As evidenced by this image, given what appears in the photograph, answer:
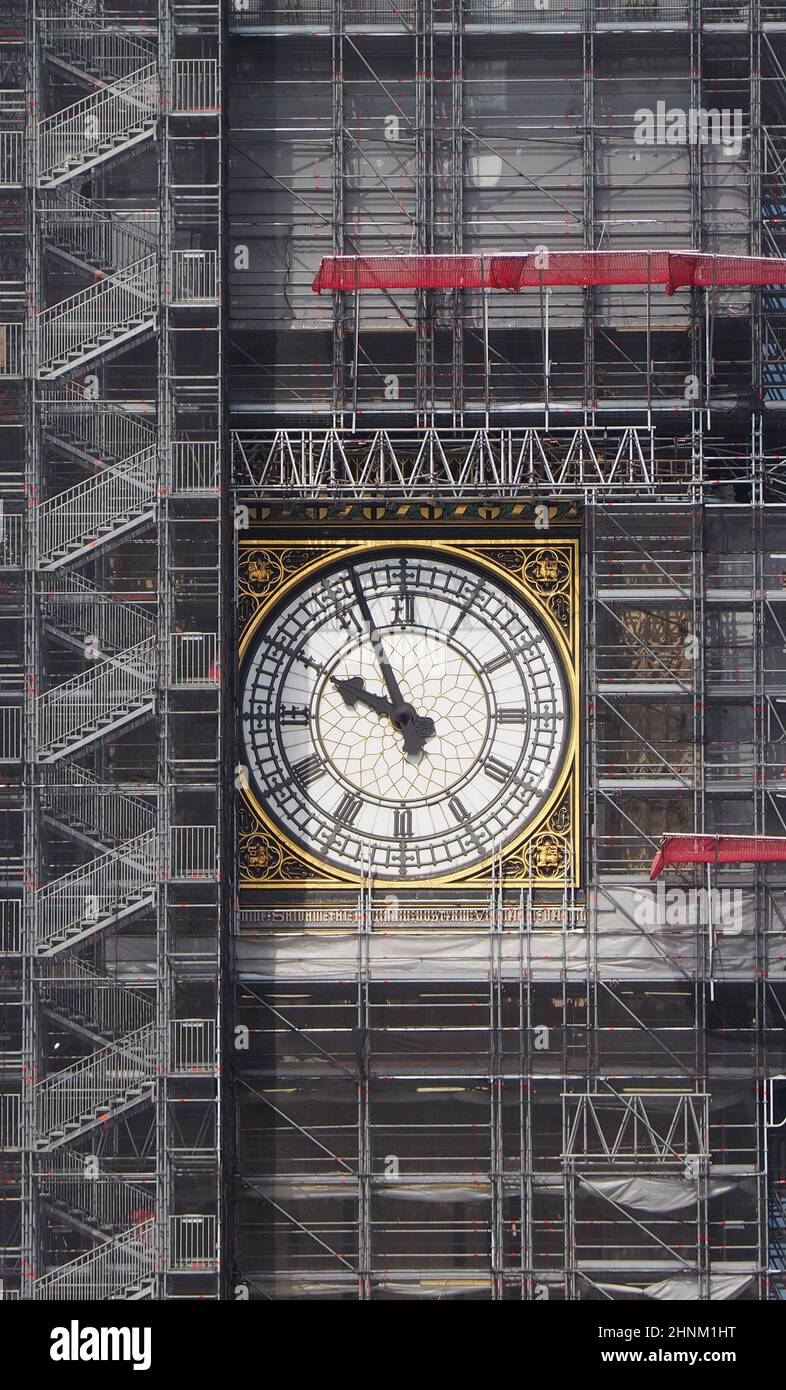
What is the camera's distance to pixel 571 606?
3294cm

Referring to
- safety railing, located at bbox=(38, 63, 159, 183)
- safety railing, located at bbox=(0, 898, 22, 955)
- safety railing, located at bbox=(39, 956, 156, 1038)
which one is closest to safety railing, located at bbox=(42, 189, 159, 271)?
safety railing, located at bbox=(38, 63, 159, 183)

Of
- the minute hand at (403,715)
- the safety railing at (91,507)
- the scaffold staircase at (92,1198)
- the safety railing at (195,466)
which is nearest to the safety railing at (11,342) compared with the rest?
the safety railing at (91,507)

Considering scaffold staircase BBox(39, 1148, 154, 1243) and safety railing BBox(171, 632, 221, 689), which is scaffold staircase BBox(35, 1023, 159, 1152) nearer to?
scaffold staircase BBox(39, 1148, 154, 1243)

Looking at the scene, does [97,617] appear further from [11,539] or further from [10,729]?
[10,729]

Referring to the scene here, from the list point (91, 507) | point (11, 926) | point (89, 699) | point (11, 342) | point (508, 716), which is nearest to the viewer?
point (11, 926)

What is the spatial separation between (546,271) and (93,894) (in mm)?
9103

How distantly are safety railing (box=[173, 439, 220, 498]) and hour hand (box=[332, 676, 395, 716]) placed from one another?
10.1 feet

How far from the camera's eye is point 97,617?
31469mm

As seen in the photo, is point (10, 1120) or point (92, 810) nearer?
point (10, 1120)

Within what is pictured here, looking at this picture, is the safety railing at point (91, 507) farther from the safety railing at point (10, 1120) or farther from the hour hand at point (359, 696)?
the safety railing at point (10, 1120)

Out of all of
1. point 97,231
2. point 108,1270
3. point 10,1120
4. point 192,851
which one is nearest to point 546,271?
point 97,231

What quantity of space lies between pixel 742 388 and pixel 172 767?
846cm

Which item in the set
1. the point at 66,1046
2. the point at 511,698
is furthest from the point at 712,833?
the point at 66,1046
